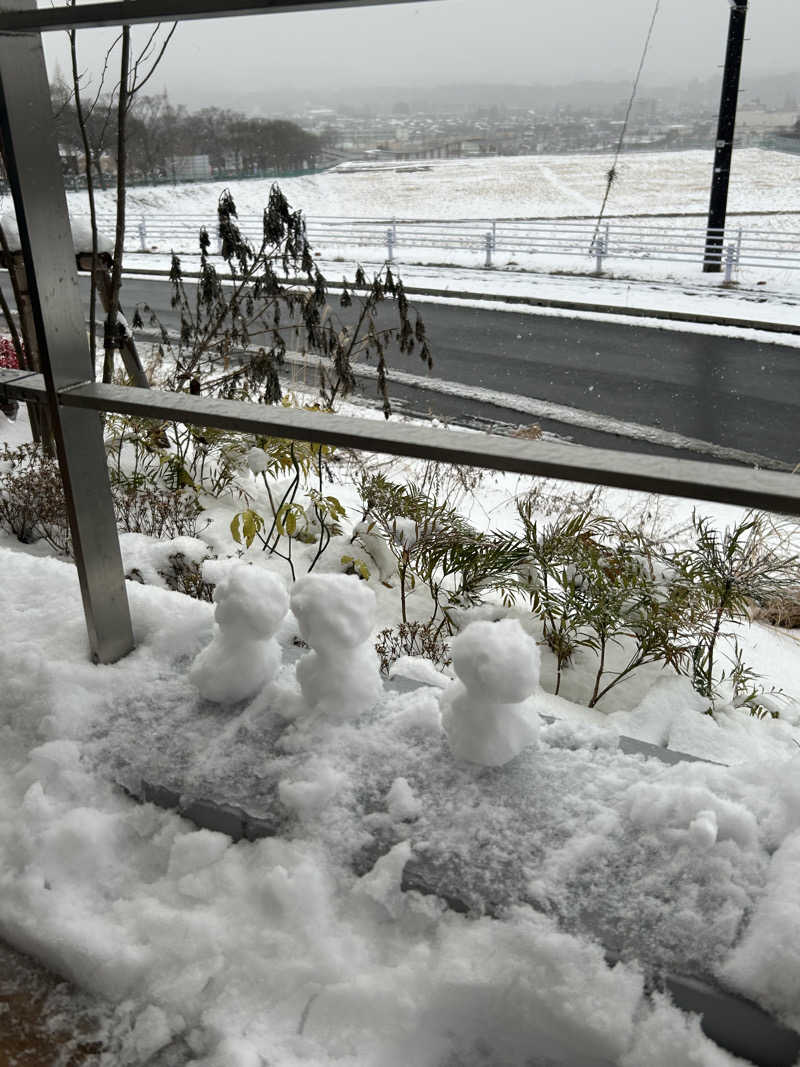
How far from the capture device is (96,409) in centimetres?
100

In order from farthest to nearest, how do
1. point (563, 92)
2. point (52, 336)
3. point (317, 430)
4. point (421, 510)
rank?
point (563, 92) → point (421, 510) → point (52, 336) → point (317, 430)

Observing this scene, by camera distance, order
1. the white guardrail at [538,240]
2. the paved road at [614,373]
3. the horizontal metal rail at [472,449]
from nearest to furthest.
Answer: the horizontal metal rail at [472,449] → the paved road at [614,373] → the white guardrail at [538,240]

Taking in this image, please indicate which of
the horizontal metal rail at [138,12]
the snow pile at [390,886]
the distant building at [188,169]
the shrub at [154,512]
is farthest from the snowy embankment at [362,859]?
the distant building at [188,169]

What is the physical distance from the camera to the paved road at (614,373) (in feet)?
20.4

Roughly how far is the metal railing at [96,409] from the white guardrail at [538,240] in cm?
681

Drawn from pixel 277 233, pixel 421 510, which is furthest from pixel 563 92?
pixel 421 510

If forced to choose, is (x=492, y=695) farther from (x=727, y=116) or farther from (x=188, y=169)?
(x=727, y=116)

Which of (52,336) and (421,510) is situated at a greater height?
(52,336)

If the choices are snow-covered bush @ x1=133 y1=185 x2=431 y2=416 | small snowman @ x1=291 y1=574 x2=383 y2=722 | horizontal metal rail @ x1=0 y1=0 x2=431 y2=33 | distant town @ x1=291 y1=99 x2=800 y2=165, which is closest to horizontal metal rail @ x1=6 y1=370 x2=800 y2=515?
small snowman @ x1=291 y1=574 x2=383 y2=722

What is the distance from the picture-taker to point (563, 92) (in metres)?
3.67

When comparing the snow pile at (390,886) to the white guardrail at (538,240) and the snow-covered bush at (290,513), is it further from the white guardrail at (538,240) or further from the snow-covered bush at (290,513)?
the white guardrail at (538,240)

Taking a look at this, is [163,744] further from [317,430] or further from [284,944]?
[317,430]

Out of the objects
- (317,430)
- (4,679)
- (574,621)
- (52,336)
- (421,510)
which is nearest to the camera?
(317,430)

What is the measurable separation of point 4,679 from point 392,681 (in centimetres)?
57
